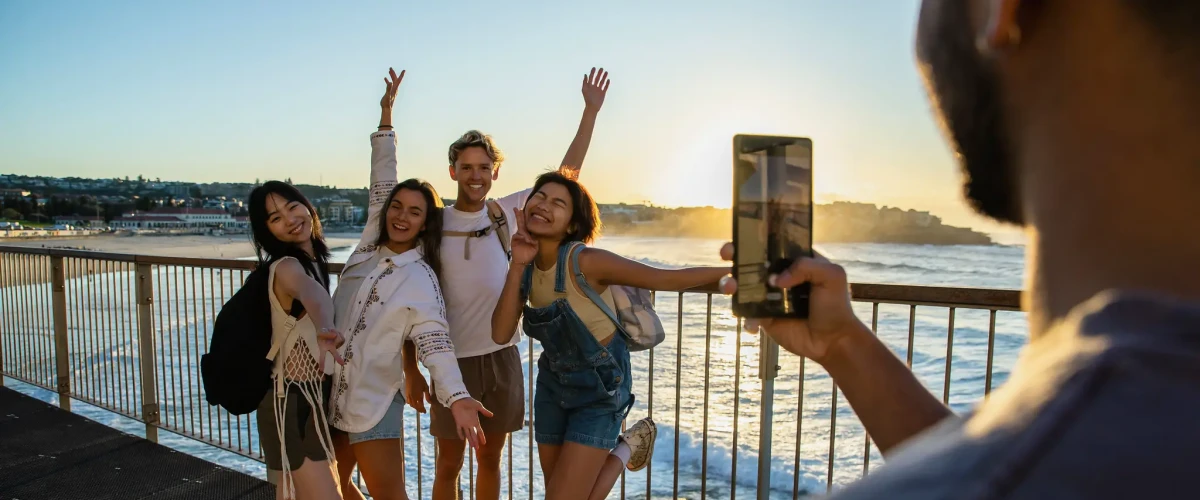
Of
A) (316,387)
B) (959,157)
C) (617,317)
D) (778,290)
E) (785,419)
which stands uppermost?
(959,157)

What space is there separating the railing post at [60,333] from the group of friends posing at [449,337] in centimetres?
382

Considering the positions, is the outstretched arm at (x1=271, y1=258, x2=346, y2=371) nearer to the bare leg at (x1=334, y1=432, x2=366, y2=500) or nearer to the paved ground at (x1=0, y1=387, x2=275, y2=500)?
the bare leg at (x1=334, y1=432, x2=366, y2=500)

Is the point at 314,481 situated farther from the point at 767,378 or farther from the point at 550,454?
the point at 767,378

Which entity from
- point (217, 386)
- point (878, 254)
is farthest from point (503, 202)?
point (878, 254)

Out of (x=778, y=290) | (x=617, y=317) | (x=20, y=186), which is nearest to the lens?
(x=778, y=290)

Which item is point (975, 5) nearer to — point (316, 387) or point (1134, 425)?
point (1134, 425)

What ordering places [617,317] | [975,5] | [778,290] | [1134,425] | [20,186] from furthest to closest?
[20,186] → [617,317] → [778,290] → [975,5] → [1134,425]

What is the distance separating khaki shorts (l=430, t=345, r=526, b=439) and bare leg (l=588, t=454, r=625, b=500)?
0.65 m

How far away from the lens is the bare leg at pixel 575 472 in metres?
3.02

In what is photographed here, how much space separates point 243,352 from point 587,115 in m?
2.25

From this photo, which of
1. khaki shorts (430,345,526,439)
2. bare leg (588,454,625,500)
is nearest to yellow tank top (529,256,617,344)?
bare leg (588,454,625,500)

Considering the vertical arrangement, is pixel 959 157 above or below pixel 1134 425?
above

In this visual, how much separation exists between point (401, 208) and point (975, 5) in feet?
10.9

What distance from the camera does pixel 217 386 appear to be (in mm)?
3238
